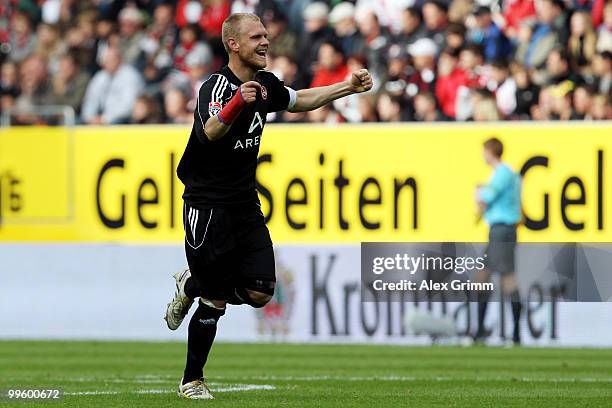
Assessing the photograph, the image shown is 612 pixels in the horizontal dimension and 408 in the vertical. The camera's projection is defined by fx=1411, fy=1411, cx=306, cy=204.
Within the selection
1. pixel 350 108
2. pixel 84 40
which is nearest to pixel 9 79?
pixel 84 40

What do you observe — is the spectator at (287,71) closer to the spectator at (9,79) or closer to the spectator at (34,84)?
the spectator at (34,84)

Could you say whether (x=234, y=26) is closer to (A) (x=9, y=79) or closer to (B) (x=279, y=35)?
(B) (x=279, y=35)

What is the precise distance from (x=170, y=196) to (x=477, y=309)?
3.59 m

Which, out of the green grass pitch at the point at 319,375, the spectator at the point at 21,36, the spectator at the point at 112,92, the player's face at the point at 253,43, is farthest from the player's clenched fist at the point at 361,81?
the spectator at the point at 21,36

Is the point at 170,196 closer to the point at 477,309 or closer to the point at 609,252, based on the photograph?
the point at 477,309

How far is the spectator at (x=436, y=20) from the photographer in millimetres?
16750

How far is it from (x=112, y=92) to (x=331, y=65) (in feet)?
9.53

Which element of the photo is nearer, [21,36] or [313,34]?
[313,34]

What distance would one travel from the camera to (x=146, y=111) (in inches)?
667

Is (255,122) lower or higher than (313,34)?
lower

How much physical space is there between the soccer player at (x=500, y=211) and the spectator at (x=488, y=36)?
2.46m

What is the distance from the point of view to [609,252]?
1359 cm

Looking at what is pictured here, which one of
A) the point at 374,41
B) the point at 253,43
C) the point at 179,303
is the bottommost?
the point at 179,303

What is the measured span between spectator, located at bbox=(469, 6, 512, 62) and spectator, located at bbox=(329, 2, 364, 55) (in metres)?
1.43
